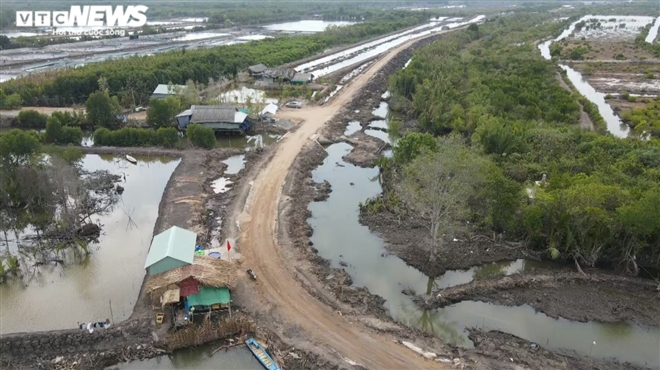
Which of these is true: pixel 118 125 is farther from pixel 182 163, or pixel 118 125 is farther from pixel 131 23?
pixel 131 23

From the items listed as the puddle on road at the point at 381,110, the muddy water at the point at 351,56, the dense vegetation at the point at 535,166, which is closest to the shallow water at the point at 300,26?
the muddy water at the point at 351,56

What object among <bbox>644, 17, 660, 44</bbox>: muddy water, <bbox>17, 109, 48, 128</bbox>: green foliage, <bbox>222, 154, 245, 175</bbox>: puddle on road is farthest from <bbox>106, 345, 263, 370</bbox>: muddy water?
<bbox>644, 17, 660, 44</bbox>: muddy water

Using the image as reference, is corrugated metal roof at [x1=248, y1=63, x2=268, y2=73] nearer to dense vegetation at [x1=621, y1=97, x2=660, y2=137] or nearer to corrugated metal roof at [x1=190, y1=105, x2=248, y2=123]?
corrugated metal roof at [x1=190, y1=105, x2=248, y2=123]

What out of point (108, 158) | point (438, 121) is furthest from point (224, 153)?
point (438, 121)

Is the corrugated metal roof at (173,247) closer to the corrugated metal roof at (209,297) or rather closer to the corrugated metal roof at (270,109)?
the corrugated metal roof at (209,297)

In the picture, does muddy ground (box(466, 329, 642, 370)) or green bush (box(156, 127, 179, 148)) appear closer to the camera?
muddy ground (box(466, 329, 642, 370))

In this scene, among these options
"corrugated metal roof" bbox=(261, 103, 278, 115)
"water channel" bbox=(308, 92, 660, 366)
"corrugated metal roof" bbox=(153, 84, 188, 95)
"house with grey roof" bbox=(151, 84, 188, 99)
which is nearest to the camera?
"water channel" bbox=(308, 92, 660, 366)
